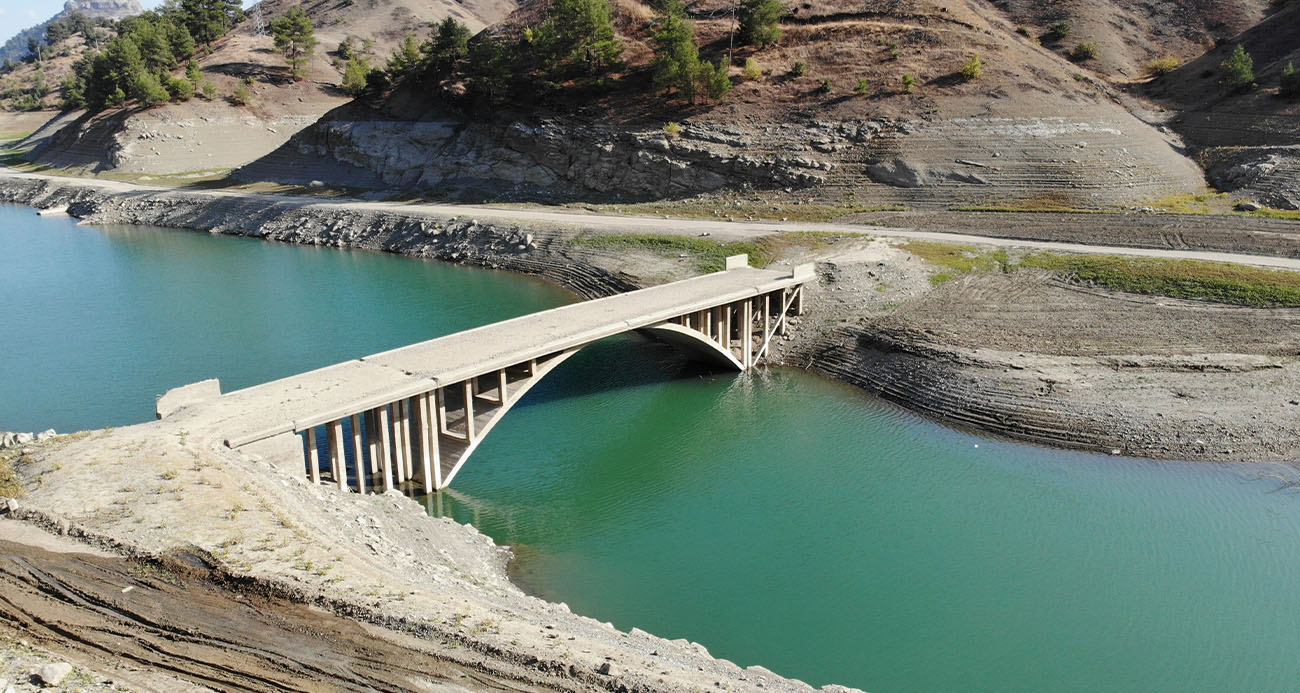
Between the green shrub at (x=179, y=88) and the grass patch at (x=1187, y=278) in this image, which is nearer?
the grass patch at (x=1187, y=278)

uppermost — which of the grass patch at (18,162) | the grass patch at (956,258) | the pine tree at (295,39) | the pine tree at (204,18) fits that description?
the pine tree at (204,18)

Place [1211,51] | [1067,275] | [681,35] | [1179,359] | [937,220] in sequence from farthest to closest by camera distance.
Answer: [1211,51] < [681,35] < [937,220] < [1067,275] < [1179,359]

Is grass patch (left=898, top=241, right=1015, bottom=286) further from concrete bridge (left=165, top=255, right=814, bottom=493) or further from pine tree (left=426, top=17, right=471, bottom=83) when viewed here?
pine tree (left=426, top=17, right=471, bottom=83)

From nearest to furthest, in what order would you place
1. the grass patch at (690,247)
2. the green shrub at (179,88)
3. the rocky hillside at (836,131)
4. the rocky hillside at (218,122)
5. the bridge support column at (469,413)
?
the bridge support column at (469,413) < the grass patch at (690,247) < the rocky hillside at (836,131) < the rocky hillside at (218,122) < the green shrub at (179,88)

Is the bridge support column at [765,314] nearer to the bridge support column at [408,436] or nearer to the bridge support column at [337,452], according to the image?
the bridge support column at [408,436]

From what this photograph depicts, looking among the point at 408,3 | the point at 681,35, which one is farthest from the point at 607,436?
the point at 408,3

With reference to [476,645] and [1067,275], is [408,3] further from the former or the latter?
[476,645]

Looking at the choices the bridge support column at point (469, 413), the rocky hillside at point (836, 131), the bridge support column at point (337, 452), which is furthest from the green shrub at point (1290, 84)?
the bridge support column at point (337, 452)

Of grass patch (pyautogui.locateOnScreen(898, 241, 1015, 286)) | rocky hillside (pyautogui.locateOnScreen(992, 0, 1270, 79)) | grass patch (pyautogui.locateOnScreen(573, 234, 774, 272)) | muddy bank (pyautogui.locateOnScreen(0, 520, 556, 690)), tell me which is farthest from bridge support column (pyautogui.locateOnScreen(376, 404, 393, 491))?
rocky hillside (pyautogui.locateOnScreen(992, 0, 1270, 79))
